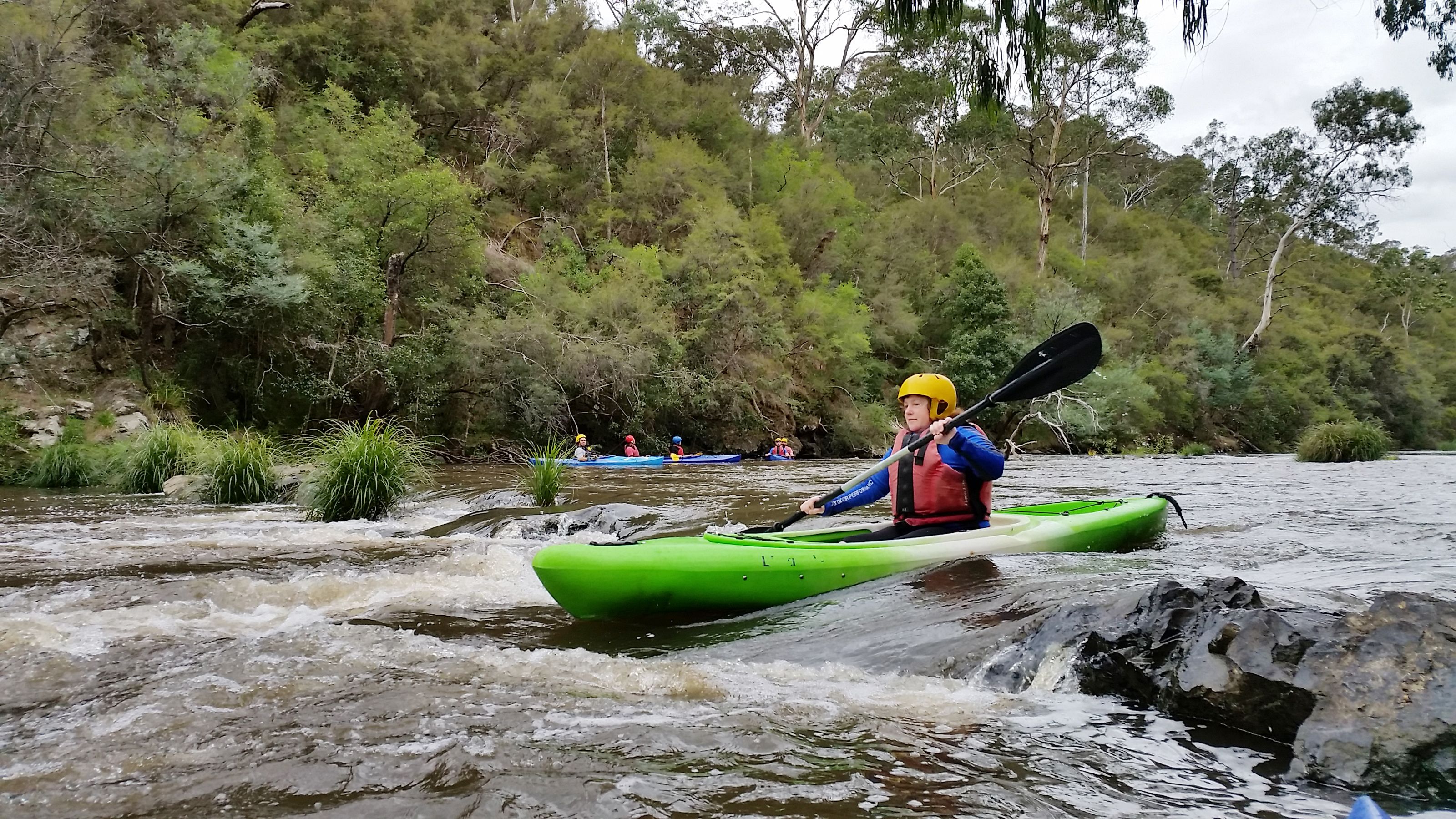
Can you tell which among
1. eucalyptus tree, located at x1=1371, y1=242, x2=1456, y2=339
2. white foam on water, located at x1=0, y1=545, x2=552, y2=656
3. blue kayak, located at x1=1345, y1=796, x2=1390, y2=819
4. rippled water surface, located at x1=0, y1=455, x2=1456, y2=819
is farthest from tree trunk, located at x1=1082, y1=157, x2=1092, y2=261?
blue kayak, located at x1=1345, y1=796, x2=1390, y2=819

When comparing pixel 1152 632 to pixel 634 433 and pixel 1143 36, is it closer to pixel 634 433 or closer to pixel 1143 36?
pixel 634 433

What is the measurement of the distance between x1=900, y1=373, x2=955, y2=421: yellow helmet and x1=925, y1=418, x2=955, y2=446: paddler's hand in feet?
0.24

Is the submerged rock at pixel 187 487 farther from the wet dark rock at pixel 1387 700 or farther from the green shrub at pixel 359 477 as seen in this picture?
the wet dark rock at pixel 1387 700

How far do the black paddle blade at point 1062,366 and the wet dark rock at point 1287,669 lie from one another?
2.20m

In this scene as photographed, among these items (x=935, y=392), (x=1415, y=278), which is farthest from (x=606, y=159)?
(x=1415, y=278)

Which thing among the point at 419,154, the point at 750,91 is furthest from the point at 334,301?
the point at 750,91

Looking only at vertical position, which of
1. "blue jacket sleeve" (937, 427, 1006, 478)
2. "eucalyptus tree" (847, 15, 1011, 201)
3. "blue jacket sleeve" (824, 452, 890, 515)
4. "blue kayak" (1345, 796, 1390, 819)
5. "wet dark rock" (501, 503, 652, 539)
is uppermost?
"eucalyptus tree" (847, 15, 1011, 201)

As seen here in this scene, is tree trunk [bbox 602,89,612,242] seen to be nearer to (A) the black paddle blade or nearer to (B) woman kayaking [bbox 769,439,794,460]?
(B) woman kayaking [bbox 769,439,794,460]

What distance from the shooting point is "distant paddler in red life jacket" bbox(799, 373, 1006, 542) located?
4.38m

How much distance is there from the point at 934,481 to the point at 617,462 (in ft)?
31.0

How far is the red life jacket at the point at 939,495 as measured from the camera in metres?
4.44

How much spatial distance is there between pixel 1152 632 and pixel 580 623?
215 cm

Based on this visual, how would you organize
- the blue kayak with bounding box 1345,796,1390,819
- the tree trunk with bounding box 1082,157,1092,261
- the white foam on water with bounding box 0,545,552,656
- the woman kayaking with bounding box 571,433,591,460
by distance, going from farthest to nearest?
the tree trunk with bounding box 1082,157,1092,261, the woman kayaking with bounding box 571,433,591,460, the white foam on water with bounding box 0,545,552,656, the blue kayak with bounding box 1345,796,1390,819

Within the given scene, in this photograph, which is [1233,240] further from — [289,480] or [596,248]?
[289,480]
